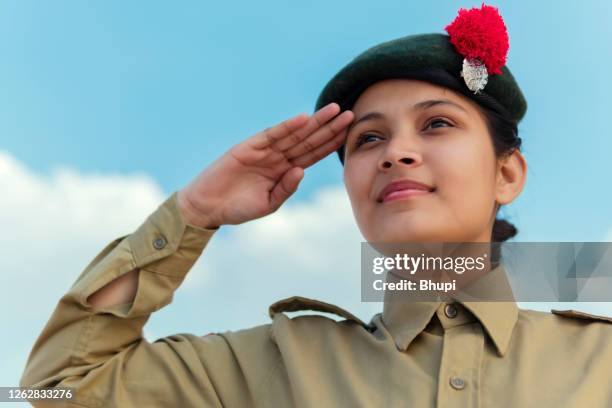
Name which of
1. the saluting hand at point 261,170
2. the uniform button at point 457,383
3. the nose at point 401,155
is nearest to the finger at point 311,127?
the saluting hand at point 261,170

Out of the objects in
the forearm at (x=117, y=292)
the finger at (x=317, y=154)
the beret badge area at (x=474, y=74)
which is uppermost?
the beret badge area at (x=474, y=74)

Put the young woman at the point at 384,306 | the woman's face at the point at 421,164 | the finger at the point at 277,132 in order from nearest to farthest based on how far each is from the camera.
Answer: the young woman at the point at 384,306 → the woman's face at the point at 421,164 → the finger at the point at 277,132

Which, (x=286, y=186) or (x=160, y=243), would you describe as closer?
(x=160, y=243)

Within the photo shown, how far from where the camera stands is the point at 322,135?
2643 millimetres

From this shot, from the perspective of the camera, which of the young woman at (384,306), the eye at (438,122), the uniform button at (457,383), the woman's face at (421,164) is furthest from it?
the eye at (438,122)

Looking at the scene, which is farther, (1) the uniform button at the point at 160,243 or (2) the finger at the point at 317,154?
(2) the finger at the point at 317,154

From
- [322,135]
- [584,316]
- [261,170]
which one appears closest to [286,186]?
[261,170]

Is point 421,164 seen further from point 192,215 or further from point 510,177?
point 192,215

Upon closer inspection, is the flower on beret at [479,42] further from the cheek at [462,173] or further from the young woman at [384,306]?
the cheek at [462,173]

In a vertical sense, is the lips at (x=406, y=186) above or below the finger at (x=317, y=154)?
below

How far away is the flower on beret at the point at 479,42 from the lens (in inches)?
101

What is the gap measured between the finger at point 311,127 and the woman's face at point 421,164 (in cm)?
10

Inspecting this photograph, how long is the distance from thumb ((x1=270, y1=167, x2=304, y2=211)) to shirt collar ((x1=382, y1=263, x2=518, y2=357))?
0.49 meters

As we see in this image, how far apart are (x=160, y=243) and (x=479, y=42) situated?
129cm
